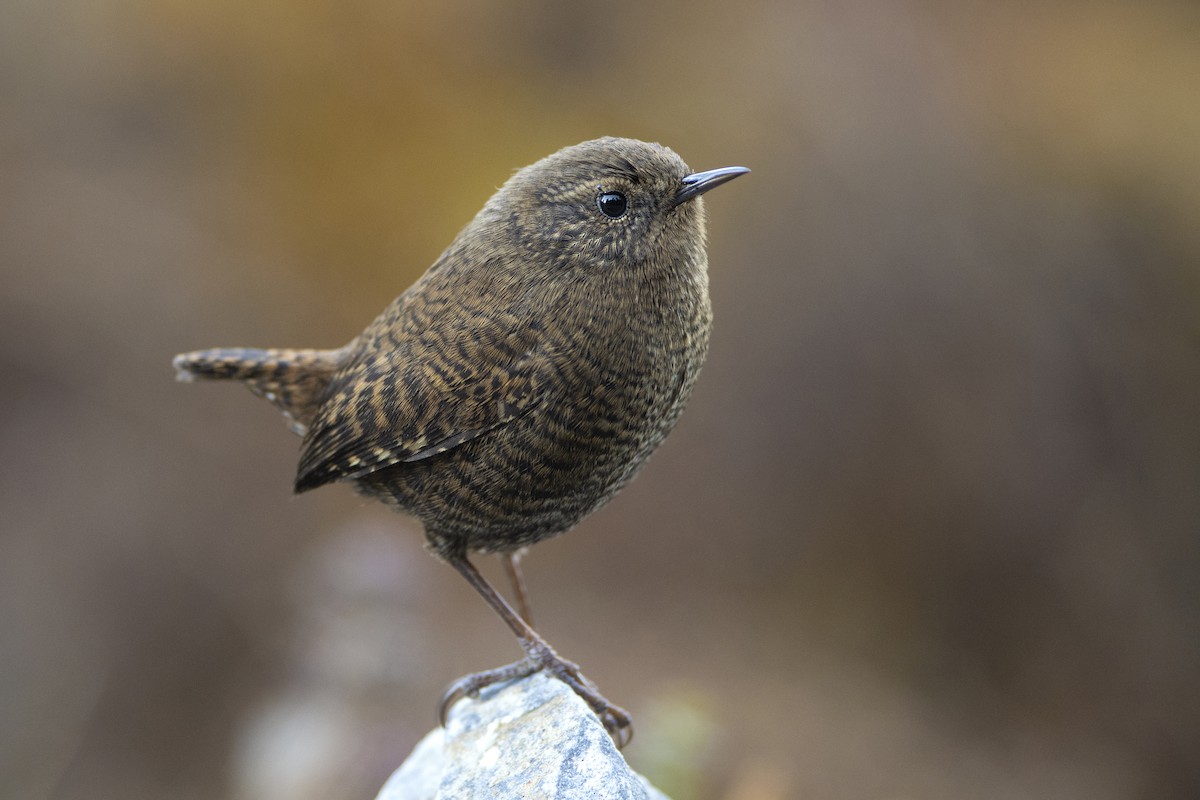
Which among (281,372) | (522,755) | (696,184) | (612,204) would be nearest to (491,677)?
(522,755)

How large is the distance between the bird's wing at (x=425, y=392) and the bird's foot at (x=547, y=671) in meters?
0.72

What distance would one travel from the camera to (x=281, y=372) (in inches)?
148

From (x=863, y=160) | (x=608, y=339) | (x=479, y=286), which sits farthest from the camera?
(x=863, y=160)

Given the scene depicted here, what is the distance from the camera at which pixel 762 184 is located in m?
8.17

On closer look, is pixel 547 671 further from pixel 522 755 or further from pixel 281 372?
pixel 281 372

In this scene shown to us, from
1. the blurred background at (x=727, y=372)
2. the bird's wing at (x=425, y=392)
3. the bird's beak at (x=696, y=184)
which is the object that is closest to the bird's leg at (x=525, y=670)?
the bird's wing at (x=425, y=392)

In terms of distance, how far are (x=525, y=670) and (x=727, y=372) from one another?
469cm

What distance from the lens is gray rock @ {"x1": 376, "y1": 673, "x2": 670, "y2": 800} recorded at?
111 inches

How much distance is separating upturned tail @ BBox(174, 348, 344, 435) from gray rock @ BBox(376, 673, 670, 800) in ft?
3.72

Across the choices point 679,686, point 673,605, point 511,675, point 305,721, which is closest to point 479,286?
point 511,675

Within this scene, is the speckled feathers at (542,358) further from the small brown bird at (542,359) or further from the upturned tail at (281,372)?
the upturned tail at (281,372)

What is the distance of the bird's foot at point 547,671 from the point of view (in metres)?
3.34

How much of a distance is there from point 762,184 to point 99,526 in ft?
17.1

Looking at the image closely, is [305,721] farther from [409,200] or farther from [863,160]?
[863,160]
